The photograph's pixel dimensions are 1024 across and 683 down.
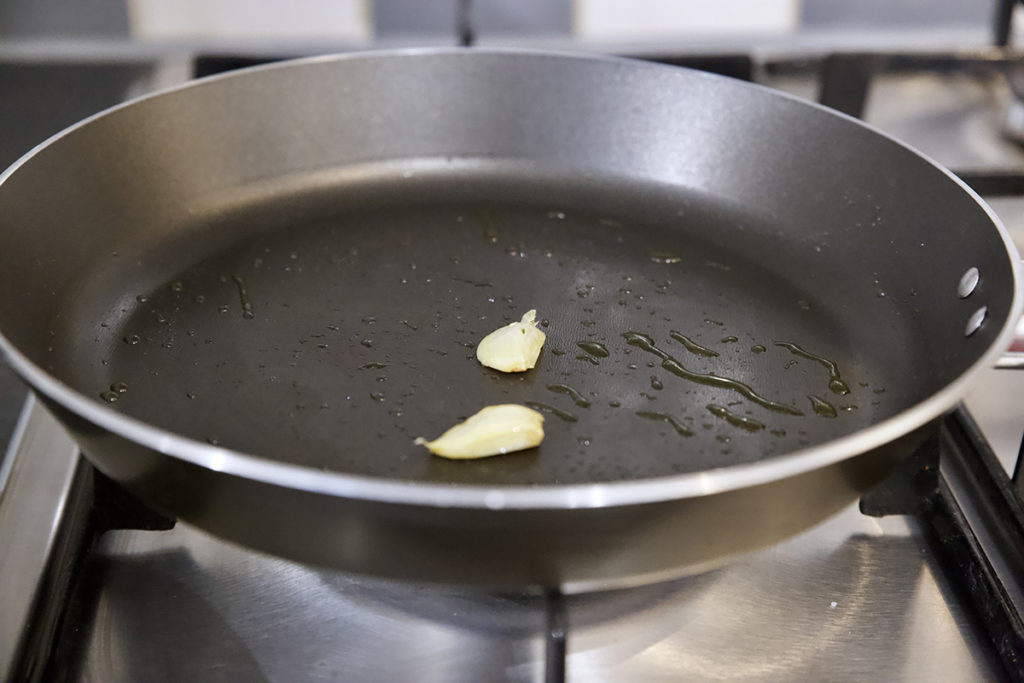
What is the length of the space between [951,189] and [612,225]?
274mm

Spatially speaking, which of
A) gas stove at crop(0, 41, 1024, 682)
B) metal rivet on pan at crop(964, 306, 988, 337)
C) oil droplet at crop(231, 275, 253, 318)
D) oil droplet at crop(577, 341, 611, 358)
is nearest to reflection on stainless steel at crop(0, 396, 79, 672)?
gas stove at crop(0, 41, 1024, 682)

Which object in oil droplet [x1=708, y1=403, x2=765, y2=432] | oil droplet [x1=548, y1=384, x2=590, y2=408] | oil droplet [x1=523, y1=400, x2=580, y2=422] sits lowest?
oil droplet [x1=708, y1=403, x2=765, y2=432]

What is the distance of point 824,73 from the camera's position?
3.73 ft

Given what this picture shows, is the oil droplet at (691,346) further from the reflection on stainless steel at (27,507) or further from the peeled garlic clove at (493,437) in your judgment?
the reflection on stainless steel at (27,507)

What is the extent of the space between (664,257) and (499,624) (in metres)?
0.35

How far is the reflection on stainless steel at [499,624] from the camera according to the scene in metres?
0.57

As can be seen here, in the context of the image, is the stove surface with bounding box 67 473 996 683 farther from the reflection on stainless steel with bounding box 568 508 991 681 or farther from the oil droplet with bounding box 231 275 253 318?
the oil droplet with bounding box 231 275 253 318

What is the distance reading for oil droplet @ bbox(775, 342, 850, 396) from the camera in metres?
0.65

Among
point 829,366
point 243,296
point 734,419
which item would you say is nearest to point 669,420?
point 734,419

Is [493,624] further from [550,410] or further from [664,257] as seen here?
[664,257]

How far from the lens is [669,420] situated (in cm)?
61

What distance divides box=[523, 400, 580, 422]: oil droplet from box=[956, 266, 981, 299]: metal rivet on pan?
29 cm

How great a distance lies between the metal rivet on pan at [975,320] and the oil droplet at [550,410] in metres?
0.27

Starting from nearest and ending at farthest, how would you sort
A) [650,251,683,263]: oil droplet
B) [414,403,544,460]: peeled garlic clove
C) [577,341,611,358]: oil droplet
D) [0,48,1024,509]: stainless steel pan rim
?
[0,48,1024,509]: stainless steel pan rim → [414,403,544,460]: peeled garlic clove → [577,341,611,358]: oil droplet → [650,251,683,263]: oil droplet
